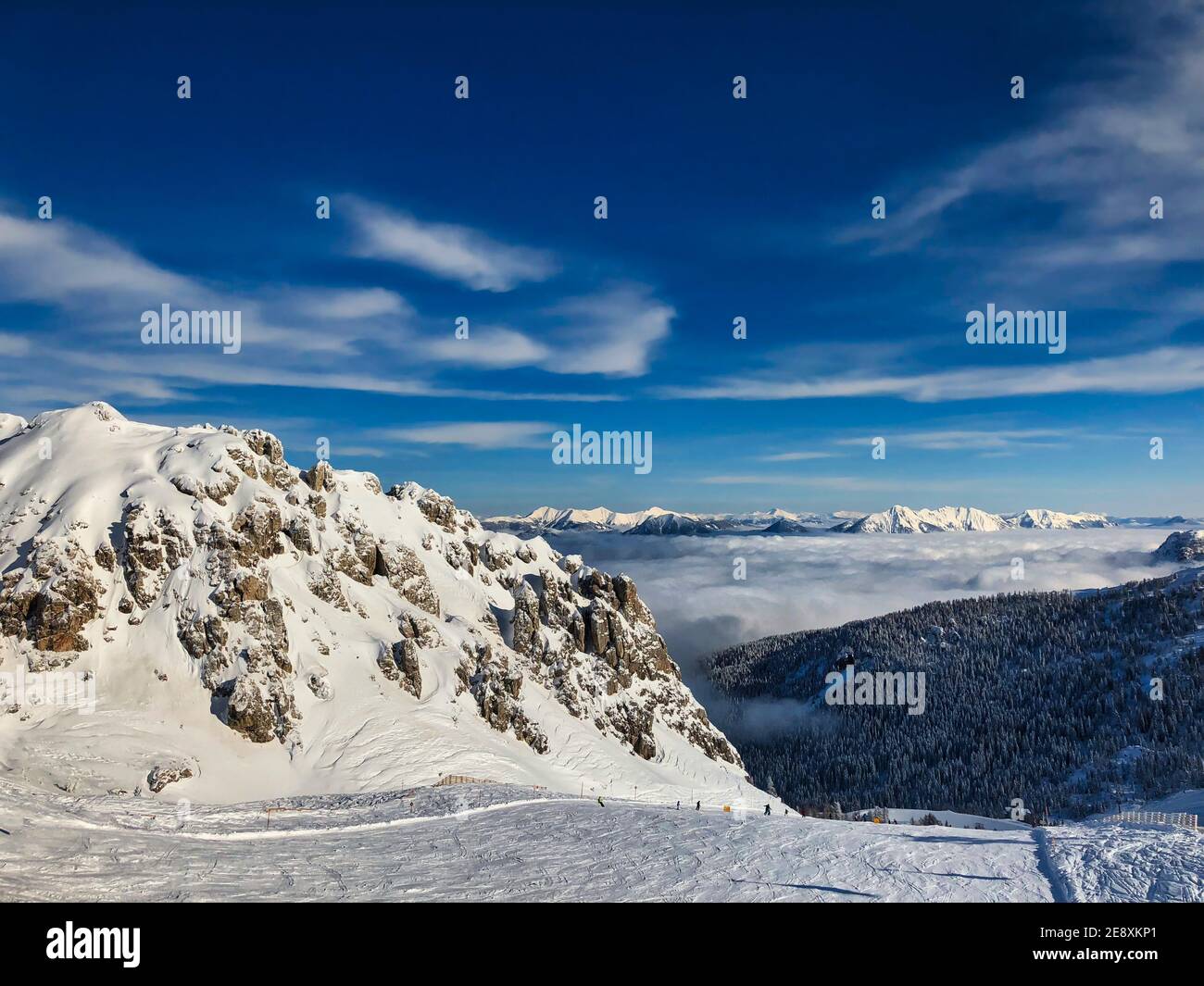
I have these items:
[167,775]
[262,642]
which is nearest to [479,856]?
[167,775]

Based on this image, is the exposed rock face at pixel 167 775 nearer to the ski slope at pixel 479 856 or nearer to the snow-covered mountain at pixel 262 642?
the snow-covered mountain at pixel 262 642

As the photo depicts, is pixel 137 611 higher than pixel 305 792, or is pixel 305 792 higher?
pixel 137 611

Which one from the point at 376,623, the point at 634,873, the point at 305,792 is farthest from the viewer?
the point at 376,623

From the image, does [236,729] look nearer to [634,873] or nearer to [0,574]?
[0,574]

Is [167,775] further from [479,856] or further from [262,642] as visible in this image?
[479,856]

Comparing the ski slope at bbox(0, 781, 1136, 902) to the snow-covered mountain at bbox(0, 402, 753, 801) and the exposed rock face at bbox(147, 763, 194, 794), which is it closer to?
the exposed rock face at bbox(147, 763, 194, 794)

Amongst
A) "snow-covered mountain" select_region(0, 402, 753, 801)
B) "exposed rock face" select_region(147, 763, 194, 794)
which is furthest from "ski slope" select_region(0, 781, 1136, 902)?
"snow-covered mountain" select_region(0, 402, 753, 801)
